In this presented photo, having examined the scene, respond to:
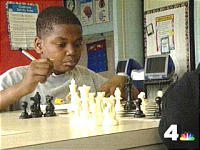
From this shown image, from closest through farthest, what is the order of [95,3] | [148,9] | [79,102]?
1. [79,102]
2. [148,9]
3. [95,3]

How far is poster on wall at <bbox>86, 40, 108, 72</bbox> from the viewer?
2387 mm

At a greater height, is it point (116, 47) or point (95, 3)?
point (95, 3)

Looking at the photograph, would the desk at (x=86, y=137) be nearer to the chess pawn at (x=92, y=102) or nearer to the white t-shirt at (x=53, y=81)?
the chess pawn at (x=92, y=102)

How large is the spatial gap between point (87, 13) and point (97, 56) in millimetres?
311

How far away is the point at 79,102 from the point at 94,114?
8 centimetres

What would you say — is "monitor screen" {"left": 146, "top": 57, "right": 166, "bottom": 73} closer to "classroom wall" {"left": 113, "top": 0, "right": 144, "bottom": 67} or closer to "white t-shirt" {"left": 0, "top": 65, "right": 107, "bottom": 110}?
"classroom wall" {"left": 113, "top": 0, "right": 144, "bottom": 67}

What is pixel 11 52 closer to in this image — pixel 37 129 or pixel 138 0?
pixel 138 0

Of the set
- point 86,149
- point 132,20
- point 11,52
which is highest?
point 132,20

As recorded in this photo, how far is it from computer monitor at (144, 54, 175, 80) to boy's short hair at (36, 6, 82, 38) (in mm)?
797

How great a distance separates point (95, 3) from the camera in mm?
2482

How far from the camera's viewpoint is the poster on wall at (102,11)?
2.40 meters

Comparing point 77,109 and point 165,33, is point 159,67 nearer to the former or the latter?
point 165,33

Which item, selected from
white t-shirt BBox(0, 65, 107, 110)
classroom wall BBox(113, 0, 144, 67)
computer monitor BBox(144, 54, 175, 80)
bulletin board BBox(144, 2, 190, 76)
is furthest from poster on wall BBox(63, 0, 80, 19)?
white t-shirt BBox(0, 65, 107, 110)

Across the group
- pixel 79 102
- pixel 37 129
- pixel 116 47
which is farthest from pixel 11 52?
pixel 37 129
